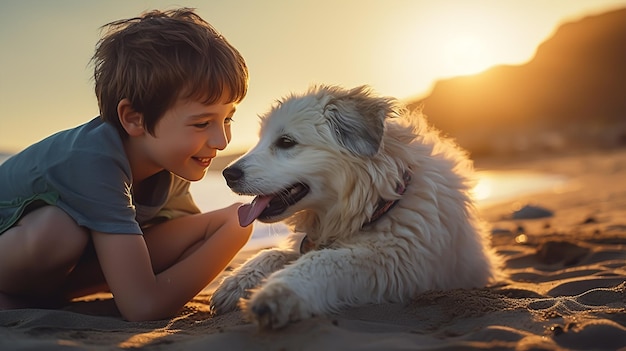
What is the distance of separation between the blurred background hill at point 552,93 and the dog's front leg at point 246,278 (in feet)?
141

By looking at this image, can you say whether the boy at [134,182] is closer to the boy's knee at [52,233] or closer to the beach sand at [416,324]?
the boy's knee at [52,233]

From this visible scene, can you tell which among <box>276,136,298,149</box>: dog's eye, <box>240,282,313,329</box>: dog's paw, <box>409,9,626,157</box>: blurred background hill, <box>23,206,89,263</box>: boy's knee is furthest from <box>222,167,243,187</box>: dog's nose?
<box>409,9,626,157</box>: blurred background hill

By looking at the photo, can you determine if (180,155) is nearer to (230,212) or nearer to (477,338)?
(230,212)

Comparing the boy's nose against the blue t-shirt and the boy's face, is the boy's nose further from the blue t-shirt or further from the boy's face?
the blue t-shirt

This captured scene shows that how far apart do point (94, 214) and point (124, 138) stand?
0.64 meters

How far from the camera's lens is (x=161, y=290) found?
10.1 feet

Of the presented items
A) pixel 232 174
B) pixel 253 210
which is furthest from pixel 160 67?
pixel 253 210

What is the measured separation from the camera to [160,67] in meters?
3.32

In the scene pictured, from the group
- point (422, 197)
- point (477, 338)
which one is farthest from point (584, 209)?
point (477, 338)

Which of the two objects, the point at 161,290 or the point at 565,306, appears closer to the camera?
the point at 565,306

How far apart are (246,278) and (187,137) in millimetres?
781

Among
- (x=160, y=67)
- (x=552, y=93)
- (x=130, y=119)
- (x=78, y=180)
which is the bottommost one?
(x=78, y=180)

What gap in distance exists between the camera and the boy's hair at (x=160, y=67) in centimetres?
332

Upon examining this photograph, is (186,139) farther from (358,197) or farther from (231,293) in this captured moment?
(358,197)
